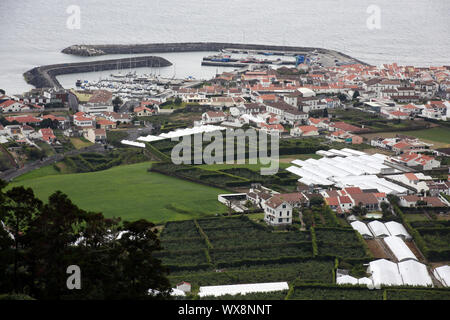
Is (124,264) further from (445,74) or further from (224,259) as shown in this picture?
(445,74)

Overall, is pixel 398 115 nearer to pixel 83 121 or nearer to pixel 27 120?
pixel 83 121

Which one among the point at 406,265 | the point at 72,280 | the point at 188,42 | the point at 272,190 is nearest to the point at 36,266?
the point at 72,280

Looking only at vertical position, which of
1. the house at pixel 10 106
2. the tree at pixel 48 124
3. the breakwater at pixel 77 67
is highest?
the breakwater at pixel 77 67

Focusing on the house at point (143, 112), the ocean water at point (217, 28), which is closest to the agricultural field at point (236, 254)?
the house at point (143, 112)

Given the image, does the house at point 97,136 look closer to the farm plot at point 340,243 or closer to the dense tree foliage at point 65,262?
the farm plot at point 340,243

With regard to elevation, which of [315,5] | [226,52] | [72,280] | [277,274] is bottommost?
[277,274]

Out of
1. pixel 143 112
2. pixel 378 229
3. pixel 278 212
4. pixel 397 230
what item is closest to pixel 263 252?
pixel 278 212
